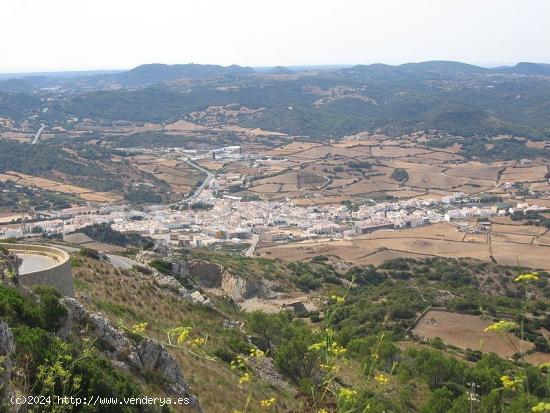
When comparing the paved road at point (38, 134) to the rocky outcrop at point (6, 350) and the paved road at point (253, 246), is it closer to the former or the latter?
the paved road at point (253, 246)

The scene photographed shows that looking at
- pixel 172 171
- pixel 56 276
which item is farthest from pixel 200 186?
pixel 56 276

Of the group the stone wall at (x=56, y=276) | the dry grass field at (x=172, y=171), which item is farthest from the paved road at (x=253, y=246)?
the stone wall at (x=56, y=276)

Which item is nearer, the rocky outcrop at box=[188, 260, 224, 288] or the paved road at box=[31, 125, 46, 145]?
the rocky outcrop at box=[188, 260, 224, 288]

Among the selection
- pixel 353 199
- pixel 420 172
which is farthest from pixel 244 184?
pixel 420 172

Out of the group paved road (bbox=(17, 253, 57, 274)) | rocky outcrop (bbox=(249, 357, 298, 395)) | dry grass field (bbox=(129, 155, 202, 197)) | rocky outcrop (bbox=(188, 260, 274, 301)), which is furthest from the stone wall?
dry grass field (bbox=(129, 155, 202, 197))

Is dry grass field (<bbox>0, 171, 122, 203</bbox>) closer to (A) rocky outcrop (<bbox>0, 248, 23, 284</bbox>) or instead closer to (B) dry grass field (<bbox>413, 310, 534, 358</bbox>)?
(B) dry grass field (<bbox>413, 310, 534, 358</bbox>)

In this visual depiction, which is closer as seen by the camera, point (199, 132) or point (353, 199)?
point (353, 199)

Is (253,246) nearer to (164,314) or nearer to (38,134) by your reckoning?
(164,314)

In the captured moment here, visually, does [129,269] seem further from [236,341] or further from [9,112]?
[9,112]

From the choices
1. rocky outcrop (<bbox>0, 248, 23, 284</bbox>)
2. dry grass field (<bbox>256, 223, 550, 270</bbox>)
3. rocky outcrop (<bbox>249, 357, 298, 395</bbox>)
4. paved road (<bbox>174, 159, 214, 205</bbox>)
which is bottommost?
paved road (<bbox>174, 159, 214, 205</bbox>)
